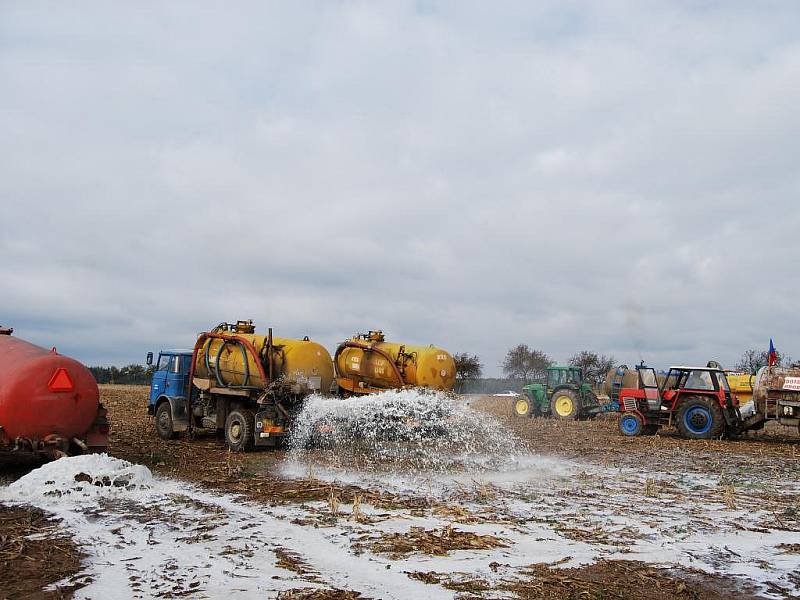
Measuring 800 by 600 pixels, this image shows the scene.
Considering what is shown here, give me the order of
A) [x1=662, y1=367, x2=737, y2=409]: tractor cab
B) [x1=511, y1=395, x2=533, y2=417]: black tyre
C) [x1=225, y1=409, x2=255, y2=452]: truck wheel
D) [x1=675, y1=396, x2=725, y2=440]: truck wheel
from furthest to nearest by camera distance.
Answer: [x1=511, y1=395, x2=533, y2=417]: black tyre, [x1=662, y1=367, x2=737, y2=409]: tractor cab, [x1=675, y1=396, x2=725, y2=440]: truck wheel, [x1=225, y1=409, x2=255, y2=452]: truck wheel

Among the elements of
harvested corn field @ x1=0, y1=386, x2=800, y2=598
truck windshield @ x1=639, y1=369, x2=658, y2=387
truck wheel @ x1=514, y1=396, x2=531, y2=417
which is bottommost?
harvested corn field @ x1=0, y1=386, x2=800, y2=598

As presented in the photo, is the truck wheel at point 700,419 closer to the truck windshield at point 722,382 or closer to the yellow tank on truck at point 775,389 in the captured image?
the truck windshield at point 722,382

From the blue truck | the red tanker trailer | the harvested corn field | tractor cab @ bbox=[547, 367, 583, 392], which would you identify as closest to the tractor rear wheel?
tractor cab @ bbox=[547, 367, 583, 392]

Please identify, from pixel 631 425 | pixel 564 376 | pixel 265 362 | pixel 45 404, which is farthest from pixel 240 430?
pixel 564 376

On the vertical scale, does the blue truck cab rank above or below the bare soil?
above

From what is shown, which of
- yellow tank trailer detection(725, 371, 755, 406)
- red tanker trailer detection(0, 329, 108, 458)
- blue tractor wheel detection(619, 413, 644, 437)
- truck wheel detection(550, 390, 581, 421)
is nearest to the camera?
red tanker trailer detection(0, 329, 108, 458)

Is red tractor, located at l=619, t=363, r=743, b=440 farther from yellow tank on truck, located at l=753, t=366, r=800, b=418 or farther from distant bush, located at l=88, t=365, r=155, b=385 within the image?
distant bush, located at l=88, t=365, r=155, b=385

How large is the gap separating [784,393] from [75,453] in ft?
53.1

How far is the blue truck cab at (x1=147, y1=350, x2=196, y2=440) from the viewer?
1619 centimetres

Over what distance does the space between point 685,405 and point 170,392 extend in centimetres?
Answer: 1363

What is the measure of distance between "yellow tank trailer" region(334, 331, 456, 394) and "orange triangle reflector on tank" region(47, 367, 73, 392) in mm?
7214

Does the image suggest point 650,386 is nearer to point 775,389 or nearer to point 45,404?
point 775,389

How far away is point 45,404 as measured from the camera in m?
9.99

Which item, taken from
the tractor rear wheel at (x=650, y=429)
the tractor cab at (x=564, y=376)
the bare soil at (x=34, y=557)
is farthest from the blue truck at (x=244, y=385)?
the tractor cab at (x=564, y=376)
